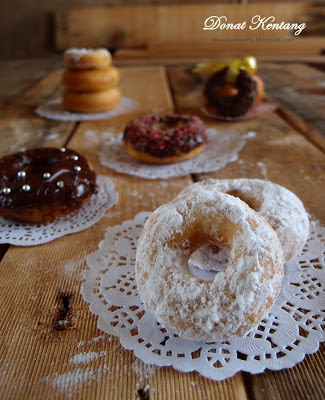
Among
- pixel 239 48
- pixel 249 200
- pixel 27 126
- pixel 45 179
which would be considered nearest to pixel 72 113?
pixel 27 126

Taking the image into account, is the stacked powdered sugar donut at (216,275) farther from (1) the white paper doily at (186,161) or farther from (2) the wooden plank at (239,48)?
(2) the wooden plank at (239,48)

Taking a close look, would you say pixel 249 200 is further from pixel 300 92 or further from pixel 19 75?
pixel 19 75

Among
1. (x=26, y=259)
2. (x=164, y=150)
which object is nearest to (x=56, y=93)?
(x=164, y=150)

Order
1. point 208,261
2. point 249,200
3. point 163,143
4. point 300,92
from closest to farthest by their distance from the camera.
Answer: point 208,261
point 249,200
point 163,143
point 300,92

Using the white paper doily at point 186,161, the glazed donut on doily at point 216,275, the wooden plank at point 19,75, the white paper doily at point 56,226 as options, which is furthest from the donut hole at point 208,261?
the wooden plank at point 19,75

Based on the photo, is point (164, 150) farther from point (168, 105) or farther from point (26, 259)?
point (168, 105)

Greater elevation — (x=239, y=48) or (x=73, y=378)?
(x=73, y=378)
